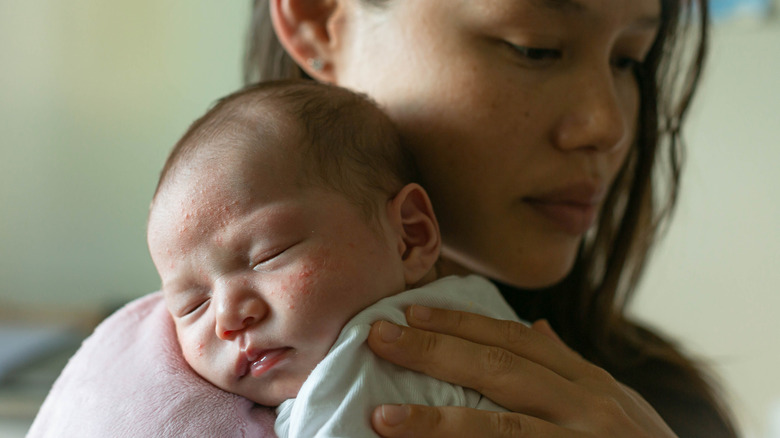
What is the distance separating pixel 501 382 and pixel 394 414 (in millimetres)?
155

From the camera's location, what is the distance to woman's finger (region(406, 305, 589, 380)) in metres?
0.74

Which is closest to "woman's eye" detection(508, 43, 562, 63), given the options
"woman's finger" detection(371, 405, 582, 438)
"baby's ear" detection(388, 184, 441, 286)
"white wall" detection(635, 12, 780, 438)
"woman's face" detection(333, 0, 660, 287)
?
"woman's face" detection(333, 0, 660, 287)

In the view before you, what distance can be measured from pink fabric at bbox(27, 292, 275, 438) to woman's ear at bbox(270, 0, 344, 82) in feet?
1.63

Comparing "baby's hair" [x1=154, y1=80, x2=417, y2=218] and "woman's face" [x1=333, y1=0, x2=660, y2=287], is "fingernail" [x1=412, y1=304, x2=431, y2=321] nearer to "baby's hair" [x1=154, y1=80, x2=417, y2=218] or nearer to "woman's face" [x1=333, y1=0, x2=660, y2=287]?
"baby's hair" [x1=154, y1=80, x2=417, y2=218]

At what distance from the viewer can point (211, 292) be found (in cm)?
76

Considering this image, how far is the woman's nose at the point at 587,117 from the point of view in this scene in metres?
0.96

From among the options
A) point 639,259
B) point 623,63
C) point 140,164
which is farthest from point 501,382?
point 140,164

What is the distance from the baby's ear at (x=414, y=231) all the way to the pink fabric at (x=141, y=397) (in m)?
0.25

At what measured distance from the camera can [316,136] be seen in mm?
806

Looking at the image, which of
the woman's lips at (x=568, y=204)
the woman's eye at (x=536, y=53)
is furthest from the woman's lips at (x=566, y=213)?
the woman's eye at (x=536, y=53)

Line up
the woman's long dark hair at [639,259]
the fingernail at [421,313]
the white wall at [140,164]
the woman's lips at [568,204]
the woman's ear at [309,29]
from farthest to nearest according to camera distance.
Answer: the white wall at [140,164] < the woman's long dark hair at [639,259] < the woman's ear at [309,29] < the woman's lips at [568,204] < the fingernail at [421,313]

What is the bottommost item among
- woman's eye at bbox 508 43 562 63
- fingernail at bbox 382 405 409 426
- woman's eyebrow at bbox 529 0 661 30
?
fingernail at bbox 382 405 409 426

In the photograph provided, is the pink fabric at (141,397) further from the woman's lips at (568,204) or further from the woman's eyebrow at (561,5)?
the woman's eyebrow at (561,5)

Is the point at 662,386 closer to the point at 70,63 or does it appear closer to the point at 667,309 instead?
the point at 667,309
